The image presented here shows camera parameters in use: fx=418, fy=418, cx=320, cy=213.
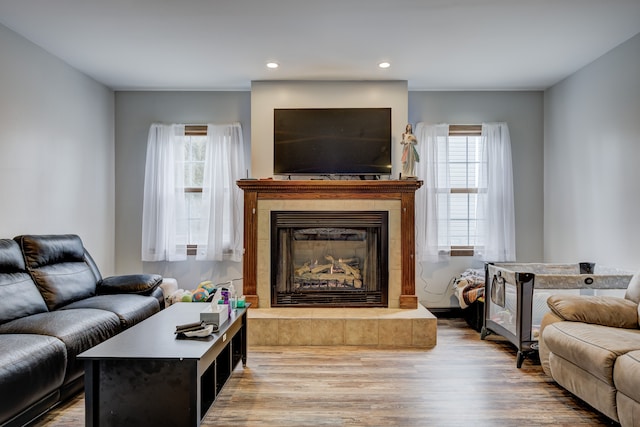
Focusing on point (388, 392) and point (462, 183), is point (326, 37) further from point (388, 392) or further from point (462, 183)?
point (388, 392)

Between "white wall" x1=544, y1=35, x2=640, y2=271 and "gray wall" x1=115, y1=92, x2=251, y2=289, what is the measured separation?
3.45 meters

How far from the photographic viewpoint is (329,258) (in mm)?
4277

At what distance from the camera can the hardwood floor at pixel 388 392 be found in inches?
92.4

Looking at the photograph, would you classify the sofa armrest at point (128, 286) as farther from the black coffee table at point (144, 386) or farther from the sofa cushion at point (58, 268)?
the black coffee table at point (144, 386)

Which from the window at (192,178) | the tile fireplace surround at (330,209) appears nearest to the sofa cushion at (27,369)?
the tile fireplace surround at (330,209)

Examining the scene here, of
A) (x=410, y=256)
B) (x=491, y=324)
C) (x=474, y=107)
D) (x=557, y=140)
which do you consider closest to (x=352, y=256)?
(x=410, y=256)

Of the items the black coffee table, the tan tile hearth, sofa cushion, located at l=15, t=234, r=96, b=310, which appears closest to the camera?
the black coffee table

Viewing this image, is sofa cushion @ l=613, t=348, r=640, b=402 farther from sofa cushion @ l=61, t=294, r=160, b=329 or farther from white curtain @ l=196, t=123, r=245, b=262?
white curtain @ l=196, t=123, r=245, b=262

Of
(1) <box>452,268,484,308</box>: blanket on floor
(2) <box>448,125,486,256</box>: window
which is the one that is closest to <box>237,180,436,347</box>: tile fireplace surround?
(1) <box>452,268,484,308</box>: blanket on floor

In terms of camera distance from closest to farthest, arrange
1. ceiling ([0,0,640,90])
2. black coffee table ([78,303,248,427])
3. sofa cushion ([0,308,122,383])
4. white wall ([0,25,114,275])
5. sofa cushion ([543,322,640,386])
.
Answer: black coffee table ([78,303,248,427])
sofa cushion ([543,322,640,386])
sofa cushion ([0,308,122,383])
ceiling ([0,0,640,90])
white wall ([0,25,114,275])

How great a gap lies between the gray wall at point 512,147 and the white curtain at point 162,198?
276 centimetres

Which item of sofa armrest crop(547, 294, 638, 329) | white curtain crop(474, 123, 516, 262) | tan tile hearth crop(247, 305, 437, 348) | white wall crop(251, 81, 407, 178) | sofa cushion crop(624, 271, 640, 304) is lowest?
tan tile hearth crop(247, 305, 437, 348)

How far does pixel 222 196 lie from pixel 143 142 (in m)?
1.17

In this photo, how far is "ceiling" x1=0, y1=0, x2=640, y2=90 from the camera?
2.93 m
